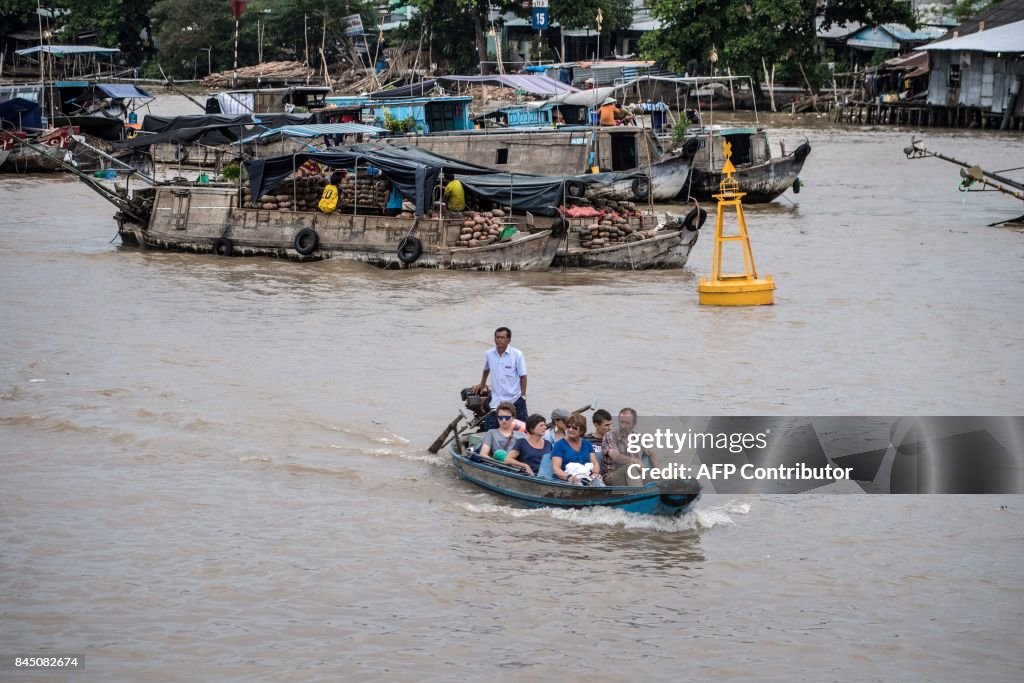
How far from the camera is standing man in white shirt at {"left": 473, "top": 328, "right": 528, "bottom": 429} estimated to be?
38.0ft

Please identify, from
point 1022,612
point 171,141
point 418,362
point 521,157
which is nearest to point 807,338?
point 418,362

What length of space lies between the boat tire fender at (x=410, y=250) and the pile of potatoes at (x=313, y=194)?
114 cm

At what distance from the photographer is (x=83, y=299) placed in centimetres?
1962

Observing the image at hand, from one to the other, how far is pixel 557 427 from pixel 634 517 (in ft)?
3.71

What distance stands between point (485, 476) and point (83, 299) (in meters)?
10.8

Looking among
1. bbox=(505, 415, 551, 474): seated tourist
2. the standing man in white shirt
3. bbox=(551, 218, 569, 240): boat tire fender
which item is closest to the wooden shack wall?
bbox=(551, 218, 569, 240): boat tire fender

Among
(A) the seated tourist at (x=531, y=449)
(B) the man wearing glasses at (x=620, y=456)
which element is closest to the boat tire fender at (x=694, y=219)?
(A) the seated tourist at (x=531, y=449)

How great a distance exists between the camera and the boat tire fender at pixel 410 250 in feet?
71.3

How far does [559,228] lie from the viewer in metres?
21.4

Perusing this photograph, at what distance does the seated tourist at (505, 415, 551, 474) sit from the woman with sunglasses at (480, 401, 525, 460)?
0.71 ft

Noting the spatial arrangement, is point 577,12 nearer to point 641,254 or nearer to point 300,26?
point 300,26

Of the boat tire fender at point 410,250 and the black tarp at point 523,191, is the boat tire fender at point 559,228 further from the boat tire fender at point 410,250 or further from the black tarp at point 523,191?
the boat tire fender at point 410,250

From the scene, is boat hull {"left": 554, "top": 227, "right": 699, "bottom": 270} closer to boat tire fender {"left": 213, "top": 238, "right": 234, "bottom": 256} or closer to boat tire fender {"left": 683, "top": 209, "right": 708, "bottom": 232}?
boat tire fender {"left": 683, "top": 209, "right": 708, "bottom": 232}

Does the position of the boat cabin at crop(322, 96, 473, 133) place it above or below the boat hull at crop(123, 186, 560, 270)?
above
